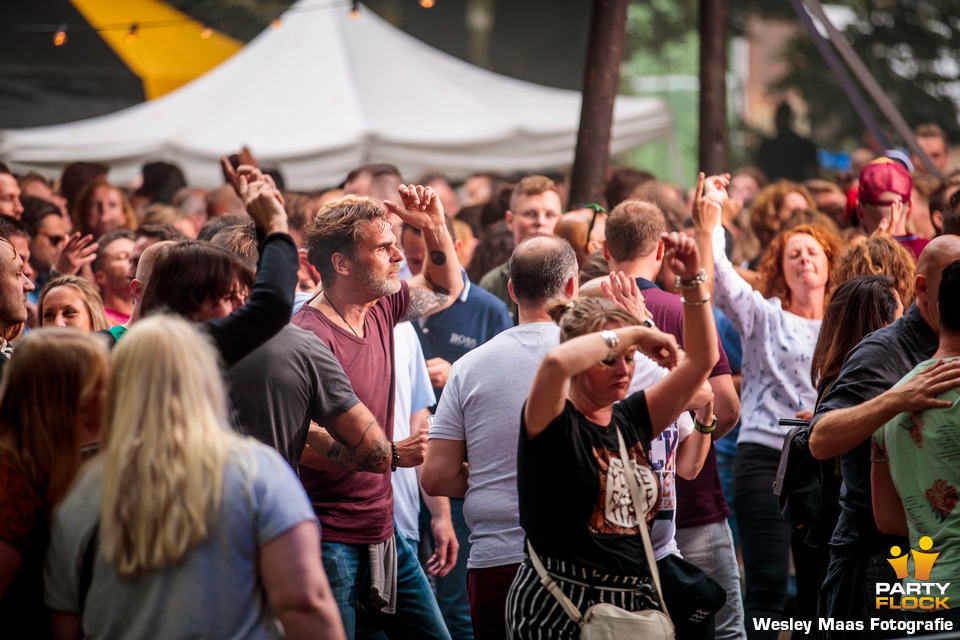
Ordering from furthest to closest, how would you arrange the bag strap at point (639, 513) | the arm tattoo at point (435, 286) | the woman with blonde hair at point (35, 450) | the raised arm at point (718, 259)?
the raised arm at point (718, 259)
the arm tattoo at point (435, 286)
the bag strap at point (639, 513)
the woman with blonde hair at point (35, 450)

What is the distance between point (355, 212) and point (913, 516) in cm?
236

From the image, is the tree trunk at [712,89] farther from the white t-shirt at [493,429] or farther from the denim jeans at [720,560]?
the white t-shirt at [493,429]

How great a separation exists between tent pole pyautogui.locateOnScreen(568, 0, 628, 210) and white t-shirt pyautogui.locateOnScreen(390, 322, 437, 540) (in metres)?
3.31

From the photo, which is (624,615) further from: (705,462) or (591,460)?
Answer: (705,462)

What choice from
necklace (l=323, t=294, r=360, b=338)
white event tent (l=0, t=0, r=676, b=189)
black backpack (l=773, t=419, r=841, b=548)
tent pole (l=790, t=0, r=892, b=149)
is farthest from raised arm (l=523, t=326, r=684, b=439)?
white event tent (l=0, t=0, r=676, b=189)

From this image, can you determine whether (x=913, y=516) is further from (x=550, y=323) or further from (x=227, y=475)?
(x=227, y=475)

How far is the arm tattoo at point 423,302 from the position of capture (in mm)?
4633

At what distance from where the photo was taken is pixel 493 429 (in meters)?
3.72

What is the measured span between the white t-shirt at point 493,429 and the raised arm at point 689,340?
698 millimetres

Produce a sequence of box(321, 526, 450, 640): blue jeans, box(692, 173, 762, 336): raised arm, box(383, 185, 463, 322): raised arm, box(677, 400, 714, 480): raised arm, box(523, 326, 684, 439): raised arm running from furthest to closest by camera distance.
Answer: box(692, 173, 762, 336): raised arm, box(383, 185, 463, 322): raised arm, box(677, 400, 714, 480): raised arm, box(321, 526, 450, 640): blue jeans, box(523, 326, 684, 439): raised arm

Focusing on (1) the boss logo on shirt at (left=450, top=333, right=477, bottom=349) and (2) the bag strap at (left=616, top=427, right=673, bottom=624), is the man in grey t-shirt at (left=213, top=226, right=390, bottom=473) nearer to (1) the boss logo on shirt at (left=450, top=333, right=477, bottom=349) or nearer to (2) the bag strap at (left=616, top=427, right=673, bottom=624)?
(2) the bag strap at (left=616, top=427, right=673, bottom=624)

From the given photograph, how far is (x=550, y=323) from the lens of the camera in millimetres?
3910

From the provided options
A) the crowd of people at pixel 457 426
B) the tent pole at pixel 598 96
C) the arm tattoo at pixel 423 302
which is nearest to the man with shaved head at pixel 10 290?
Result: the crowd of people at pixel 457 426

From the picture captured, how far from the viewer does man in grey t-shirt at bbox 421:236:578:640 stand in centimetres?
370
